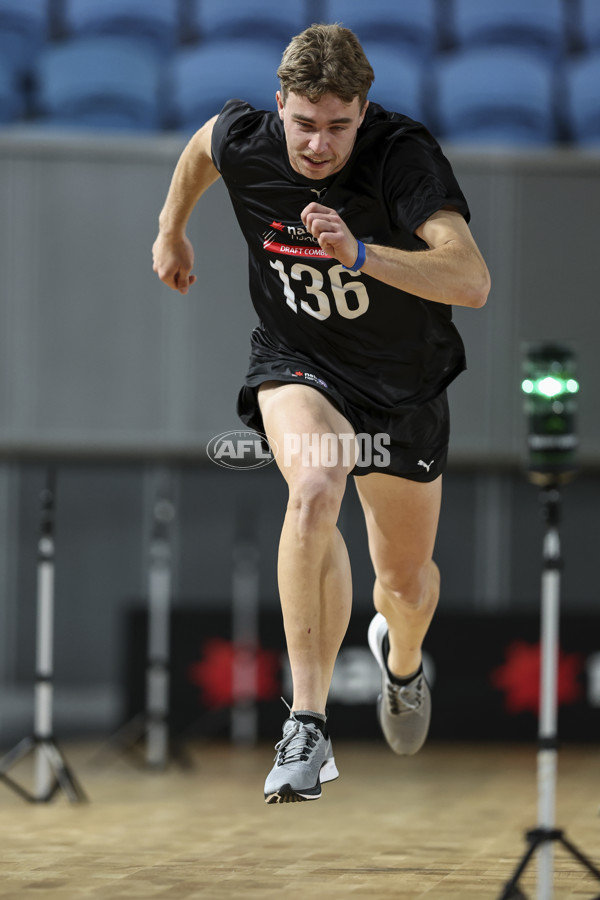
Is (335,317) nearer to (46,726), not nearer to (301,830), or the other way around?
(301,830)

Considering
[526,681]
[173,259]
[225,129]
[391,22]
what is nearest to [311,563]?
[173,259]

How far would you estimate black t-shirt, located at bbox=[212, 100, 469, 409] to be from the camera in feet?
11.1

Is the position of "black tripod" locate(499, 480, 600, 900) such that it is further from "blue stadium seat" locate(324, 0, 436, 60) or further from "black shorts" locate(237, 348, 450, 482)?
"blue stadium seat" locate(324, 0, 436, 60)

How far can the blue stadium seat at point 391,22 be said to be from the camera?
957 cm

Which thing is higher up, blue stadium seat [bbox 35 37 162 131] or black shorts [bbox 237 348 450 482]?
blue stadium seat [bbox 35 37 162 131]

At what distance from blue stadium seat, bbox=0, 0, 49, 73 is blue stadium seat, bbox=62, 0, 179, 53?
0.25 metres

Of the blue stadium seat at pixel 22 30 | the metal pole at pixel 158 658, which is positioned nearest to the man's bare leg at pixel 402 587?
the metal pole at pixel 158 658

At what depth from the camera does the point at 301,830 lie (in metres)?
5.50

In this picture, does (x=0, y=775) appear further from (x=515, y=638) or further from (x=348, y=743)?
(x=515, y=638)

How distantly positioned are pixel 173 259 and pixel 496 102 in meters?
5.97

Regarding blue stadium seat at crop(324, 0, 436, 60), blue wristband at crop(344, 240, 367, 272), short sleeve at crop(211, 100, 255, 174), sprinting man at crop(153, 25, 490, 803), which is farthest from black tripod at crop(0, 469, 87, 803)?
blue stadium seat at crop(324, 0, 436, 60)

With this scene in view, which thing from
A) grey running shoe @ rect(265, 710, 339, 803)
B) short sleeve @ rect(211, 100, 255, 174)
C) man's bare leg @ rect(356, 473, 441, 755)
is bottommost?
grey running shoe @ rect(265, 710, 339, 803)

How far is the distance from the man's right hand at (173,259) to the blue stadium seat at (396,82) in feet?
17.1

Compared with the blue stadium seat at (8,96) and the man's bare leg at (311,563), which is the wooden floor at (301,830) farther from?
the blue stadium seat at (8,96)
